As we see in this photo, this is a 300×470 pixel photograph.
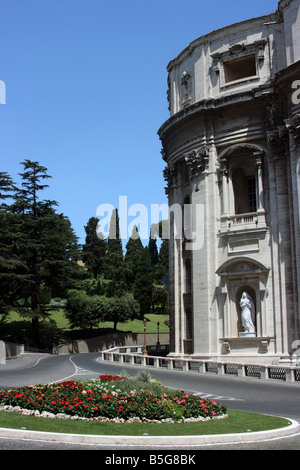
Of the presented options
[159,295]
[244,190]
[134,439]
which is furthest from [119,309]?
[134,439]

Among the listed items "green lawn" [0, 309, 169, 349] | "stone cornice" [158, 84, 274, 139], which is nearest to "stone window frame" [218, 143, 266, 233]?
"stone cornice" [158, 84, 274, 139]

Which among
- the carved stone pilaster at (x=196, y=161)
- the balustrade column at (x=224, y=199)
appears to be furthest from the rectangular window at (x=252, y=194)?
the carved stone pilaster at (x=196, y=161)

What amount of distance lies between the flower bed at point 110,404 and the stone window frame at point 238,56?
2661cm

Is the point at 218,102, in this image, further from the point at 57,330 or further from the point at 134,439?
the point at 57,330

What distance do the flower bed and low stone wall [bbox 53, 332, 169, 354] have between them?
148 feet

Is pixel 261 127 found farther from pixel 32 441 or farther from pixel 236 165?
pixel 32 441

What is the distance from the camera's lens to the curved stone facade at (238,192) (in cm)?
3203

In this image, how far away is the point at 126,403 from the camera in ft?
40.1

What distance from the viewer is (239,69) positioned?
3797 cm

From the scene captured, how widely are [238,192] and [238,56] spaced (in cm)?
904

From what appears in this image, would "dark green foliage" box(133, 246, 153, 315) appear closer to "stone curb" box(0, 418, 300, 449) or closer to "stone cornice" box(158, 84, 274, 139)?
"stone cornice" box(158, 84, 274, 139)

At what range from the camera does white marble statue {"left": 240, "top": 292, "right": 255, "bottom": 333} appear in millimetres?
32625

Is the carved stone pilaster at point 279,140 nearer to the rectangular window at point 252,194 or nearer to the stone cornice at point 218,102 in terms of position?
the stone cornice at point 218,102
